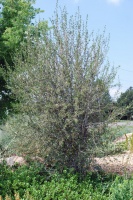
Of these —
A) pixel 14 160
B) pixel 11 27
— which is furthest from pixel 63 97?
pixel 11 27

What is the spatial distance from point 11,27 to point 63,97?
9882 mm

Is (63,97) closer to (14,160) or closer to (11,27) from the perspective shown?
(14,160)

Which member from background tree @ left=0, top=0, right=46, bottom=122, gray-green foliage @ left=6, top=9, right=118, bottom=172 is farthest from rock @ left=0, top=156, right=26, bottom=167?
background tree @ left=0, top=0, right=46, bottom=122

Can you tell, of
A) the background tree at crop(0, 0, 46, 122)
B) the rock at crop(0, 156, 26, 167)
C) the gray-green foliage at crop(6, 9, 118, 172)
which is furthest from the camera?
the background tree at crop(0, 0, 46, 122)

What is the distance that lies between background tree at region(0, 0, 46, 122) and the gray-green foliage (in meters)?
7.34

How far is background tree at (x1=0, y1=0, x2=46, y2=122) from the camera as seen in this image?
1450cm

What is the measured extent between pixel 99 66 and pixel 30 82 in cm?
131

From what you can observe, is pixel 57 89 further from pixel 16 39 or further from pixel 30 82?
pixel 16 39

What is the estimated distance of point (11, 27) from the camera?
1584 centimetres

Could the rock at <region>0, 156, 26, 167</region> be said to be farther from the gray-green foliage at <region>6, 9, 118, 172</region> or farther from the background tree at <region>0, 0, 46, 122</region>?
the background tree at <region>0, 0, 46, 122</region>

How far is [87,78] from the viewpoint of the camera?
22.1 feet

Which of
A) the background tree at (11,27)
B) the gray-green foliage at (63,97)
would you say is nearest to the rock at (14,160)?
the gray-green foliage at (63,97)

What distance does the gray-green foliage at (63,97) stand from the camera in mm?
6691

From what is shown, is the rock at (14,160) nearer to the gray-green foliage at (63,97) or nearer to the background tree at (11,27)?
the gray-green foliage at (63,97)
